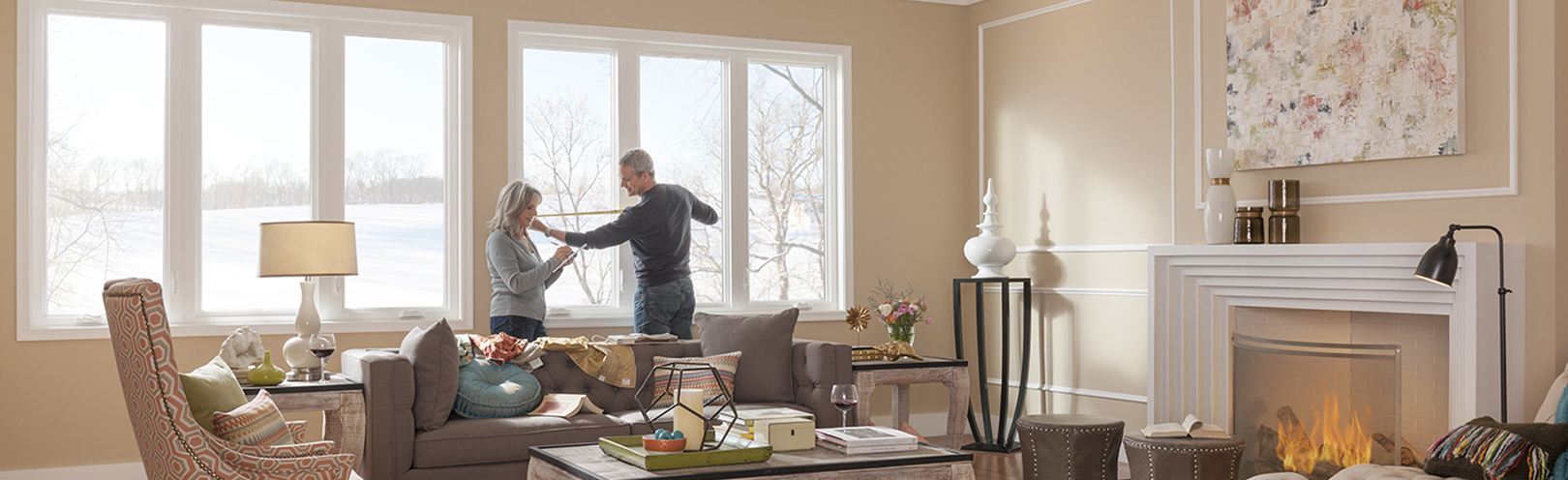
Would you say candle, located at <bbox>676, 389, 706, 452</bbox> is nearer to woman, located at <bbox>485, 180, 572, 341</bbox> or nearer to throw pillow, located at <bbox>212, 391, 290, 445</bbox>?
throw pillow, located at <bbox>212, 391, 290, 445</bbox>

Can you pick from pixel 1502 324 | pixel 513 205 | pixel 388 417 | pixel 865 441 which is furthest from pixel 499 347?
pixel 1502 324

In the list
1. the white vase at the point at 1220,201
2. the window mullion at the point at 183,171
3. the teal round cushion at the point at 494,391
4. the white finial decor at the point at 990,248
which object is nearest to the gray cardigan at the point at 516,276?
the teal round cushion at the point at 494,391

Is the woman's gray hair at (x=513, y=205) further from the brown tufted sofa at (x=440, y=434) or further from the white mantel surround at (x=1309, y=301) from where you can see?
the white mantel surround at (x=1309, y=301)

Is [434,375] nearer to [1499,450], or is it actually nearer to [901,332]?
[901,332]

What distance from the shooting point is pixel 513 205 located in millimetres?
5457

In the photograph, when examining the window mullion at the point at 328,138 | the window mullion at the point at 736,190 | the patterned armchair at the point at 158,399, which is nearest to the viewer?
the patterned armchair at the point at 158,399

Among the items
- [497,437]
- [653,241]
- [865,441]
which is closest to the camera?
[865,441]

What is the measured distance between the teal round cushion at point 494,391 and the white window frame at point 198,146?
1.00m

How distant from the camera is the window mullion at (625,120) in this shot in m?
6.21

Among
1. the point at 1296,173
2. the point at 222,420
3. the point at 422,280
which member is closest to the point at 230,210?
the point at 422,280

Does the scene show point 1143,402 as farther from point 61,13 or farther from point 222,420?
point 61,13

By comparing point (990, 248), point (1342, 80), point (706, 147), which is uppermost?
point (1342, 80)

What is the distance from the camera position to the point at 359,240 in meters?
5.72

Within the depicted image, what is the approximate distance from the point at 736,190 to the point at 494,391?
6.98 ft
